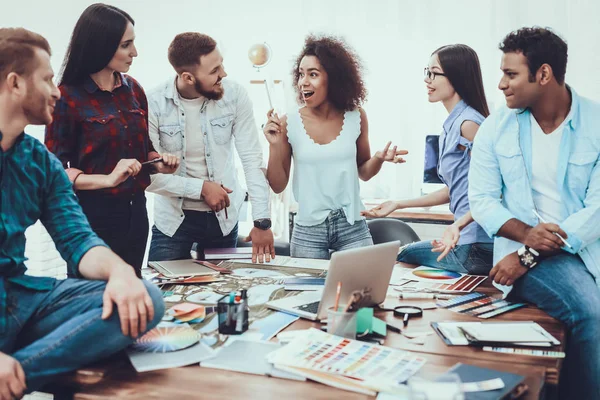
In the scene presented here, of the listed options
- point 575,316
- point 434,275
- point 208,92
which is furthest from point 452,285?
point 208,92

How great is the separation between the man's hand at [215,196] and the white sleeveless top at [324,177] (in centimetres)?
39

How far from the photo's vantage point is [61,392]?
1.40 m

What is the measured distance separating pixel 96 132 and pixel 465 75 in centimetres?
159

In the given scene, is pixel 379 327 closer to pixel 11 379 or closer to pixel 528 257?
pixel 528 257

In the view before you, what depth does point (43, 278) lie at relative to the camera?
5.36ft

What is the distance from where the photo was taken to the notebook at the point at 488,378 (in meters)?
Answer: 1.23

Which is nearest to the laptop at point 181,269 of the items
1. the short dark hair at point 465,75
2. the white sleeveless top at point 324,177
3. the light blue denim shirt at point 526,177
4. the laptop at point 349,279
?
the laptop at point 349,279

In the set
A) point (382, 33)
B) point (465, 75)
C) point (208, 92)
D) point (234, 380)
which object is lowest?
point (234, 380)

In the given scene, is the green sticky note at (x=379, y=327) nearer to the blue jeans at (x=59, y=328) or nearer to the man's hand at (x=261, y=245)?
the blue jeans at (x=59, y=328)

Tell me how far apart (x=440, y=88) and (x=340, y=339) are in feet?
5.27

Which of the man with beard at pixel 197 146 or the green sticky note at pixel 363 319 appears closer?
the green sticky note at pixel 363 319

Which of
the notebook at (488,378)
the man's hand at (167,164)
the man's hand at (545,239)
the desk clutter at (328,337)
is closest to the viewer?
the notebook at (488,378)

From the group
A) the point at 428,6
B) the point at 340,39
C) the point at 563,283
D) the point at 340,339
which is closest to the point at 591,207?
the point at 563,283

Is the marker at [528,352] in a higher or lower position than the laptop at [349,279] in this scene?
lower
